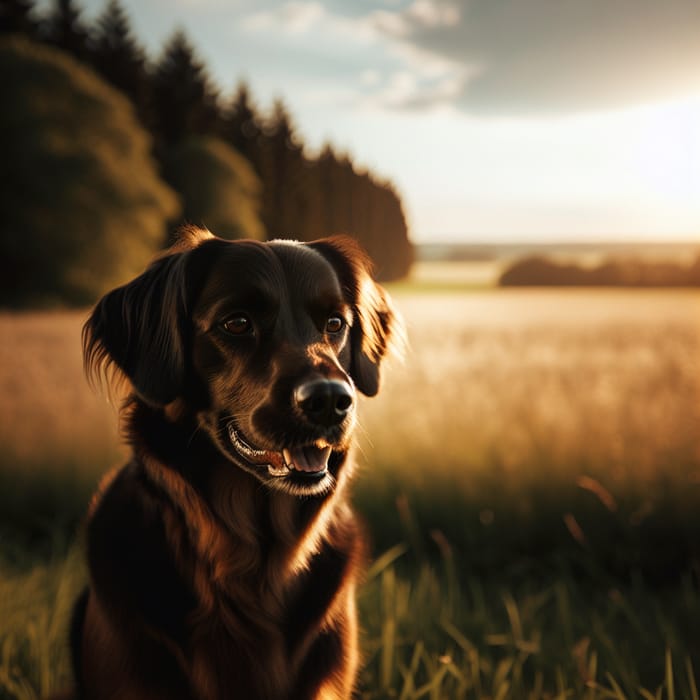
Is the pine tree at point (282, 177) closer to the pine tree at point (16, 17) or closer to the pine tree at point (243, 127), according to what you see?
the pine tree at point (243, 127)

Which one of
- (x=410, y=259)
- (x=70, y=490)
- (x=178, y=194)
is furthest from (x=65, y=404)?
(x=178, y=194)

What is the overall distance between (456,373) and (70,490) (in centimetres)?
372

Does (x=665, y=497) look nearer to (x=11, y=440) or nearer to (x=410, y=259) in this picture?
(x=11, y=440)

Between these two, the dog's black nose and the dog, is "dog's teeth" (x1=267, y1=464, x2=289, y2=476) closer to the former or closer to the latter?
the dog

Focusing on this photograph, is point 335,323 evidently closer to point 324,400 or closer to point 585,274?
point 324,400

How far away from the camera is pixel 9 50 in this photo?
20312 millimetres

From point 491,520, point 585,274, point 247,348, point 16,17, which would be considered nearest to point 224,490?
point 247,348

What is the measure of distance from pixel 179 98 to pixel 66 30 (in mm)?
5234

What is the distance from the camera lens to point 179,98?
29.0m

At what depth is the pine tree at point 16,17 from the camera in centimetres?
2203

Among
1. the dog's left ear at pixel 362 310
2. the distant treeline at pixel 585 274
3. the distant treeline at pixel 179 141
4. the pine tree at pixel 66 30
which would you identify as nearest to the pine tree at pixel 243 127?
the distant treeline at pixel 179 141

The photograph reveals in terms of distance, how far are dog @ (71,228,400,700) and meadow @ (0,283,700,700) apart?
404mm

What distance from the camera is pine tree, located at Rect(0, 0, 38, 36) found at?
22.0 metres

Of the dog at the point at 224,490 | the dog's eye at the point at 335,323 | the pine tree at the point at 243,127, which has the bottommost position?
the dog at the point at 224,490
